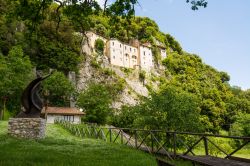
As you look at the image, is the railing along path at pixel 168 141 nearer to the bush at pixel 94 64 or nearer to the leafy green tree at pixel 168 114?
the leafy green tree at pixel 168 114

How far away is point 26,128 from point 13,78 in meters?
29.8

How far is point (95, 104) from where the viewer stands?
54.6 meters

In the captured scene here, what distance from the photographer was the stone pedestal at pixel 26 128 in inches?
681

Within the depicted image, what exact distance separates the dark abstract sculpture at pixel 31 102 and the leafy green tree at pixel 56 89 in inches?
1437

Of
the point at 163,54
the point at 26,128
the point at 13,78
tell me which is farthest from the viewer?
the point at 163,54

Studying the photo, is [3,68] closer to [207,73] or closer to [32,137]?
[32,137]

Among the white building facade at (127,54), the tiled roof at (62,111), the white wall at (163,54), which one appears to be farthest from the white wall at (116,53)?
the tiled roof at (62,111)

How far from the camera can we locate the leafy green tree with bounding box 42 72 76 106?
54922mm

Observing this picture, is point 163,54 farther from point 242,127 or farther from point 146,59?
point 242,127

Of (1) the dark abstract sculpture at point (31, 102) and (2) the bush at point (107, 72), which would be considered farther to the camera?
(2) the bush at point (107, 72)

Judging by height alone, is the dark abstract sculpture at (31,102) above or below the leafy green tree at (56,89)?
below

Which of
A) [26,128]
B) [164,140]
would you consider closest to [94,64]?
[164,140]

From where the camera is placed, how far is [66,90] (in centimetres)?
5641

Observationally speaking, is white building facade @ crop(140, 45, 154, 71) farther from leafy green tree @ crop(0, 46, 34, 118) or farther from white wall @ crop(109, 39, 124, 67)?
leafy green tree @ crop(0, 46, 34, 118)
